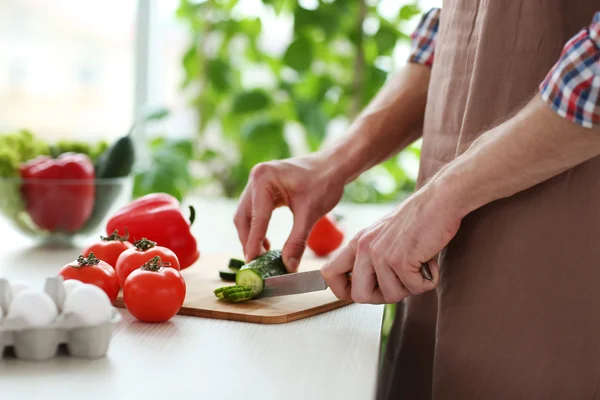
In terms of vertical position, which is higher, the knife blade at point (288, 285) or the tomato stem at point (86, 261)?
the tomato stem at point (86, 261)

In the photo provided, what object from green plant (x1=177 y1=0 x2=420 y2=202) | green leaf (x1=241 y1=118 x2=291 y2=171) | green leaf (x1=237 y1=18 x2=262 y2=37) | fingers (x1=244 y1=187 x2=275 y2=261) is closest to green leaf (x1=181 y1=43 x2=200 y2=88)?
green plant (x1=177 y1=0 x2=420 y2=202)

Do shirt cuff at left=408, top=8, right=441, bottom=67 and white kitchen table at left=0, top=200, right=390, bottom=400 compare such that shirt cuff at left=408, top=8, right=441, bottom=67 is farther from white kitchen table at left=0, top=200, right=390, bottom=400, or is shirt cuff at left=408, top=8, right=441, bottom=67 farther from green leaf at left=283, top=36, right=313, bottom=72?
green leaf at left=283, top=36, right=313, bottom=72

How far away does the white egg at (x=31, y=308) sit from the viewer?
90 cm

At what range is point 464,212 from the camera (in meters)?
1.04

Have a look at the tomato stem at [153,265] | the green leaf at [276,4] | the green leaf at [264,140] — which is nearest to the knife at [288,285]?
the tomato stem at [153,265]

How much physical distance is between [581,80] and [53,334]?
683 mm

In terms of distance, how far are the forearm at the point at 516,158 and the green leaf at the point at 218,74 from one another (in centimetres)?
246

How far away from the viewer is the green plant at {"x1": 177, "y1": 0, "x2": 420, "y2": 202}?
323 centimetres

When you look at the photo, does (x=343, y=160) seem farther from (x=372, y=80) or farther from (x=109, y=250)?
(x=372, y=80)

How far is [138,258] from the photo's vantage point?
1.21m

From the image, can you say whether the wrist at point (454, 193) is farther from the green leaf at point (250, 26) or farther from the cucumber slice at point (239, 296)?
the green leaf at point (250, 26)

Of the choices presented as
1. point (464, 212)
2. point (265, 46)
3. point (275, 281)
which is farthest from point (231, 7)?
point (464, 212)

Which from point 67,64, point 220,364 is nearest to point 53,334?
point 220,364

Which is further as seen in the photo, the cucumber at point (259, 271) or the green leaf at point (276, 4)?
the green leaf at point (276, 4)
